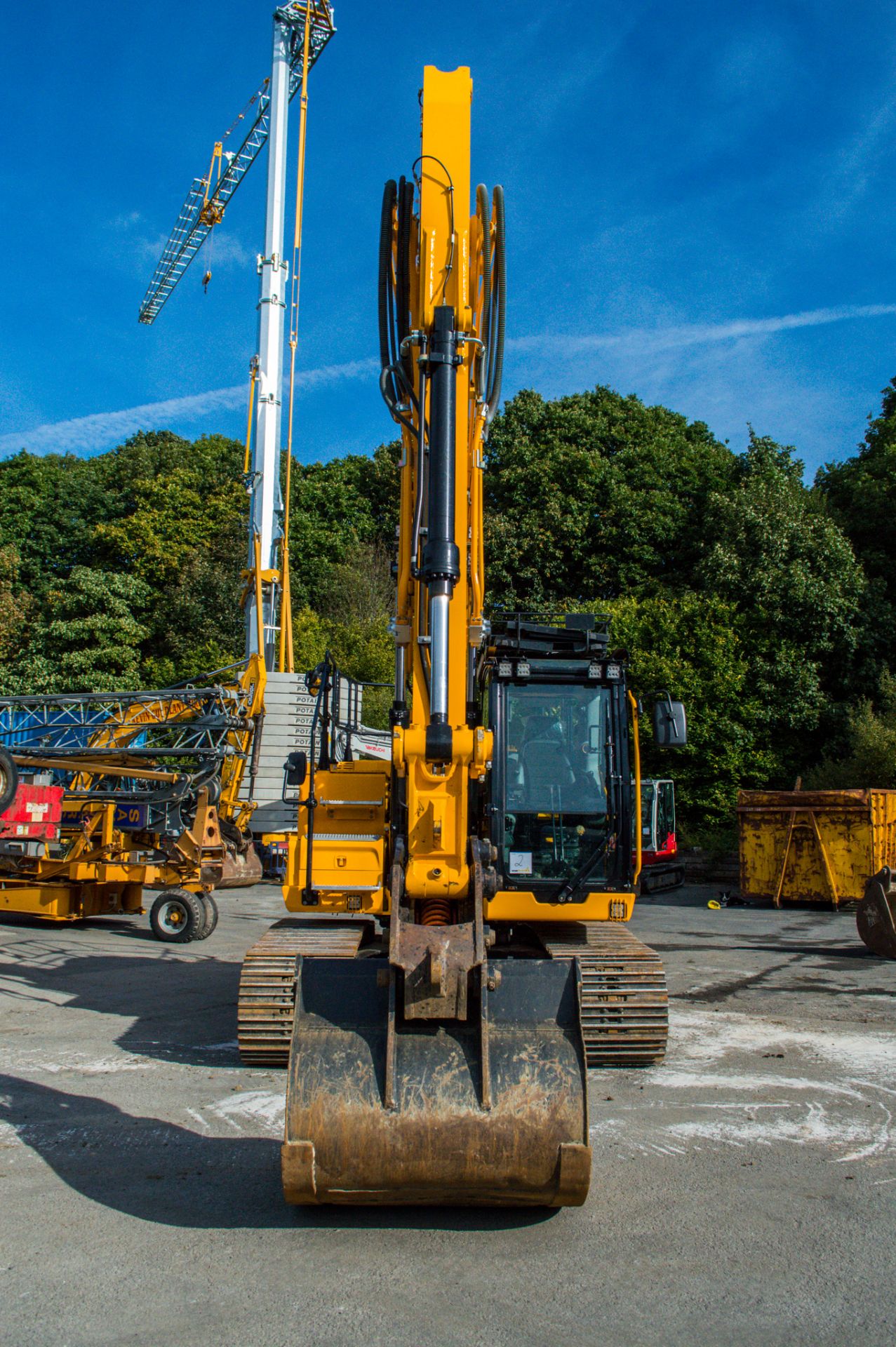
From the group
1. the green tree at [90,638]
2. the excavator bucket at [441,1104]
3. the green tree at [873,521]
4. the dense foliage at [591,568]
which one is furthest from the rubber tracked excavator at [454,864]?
the green tree at [90,638]

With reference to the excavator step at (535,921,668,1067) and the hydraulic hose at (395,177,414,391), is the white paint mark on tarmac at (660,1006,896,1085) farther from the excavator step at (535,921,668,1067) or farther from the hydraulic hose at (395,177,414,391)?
the hydraulic hose at (395,177,414,391)

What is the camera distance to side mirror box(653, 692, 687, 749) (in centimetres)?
728

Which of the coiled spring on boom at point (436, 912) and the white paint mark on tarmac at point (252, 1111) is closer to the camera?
the white paint mark on tarmac at point (252, 1111)

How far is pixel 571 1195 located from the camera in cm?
428

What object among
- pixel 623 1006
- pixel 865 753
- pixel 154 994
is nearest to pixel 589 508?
pixel 865 753

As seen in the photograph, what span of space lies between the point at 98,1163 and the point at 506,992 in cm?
239

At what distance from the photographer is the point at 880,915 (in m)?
12.0

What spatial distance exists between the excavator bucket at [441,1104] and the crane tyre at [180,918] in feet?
31.3

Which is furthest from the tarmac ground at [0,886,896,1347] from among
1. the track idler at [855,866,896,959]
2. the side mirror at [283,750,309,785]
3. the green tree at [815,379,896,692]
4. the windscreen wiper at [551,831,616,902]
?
the green tree at [815,379,896,692]

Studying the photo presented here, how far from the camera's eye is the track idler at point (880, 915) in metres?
11.9

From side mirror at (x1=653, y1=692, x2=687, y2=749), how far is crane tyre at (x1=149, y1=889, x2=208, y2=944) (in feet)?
27.1

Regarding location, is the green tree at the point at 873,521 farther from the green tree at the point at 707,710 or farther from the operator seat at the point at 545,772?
the operator seat at the point at 545,772

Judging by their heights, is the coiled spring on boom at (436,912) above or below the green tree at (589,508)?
below

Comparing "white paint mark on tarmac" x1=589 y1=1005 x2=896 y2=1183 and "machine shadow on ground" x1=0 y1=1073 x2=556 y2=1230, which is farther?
"white paint mark on tarmac" x1=589 y1=1005 x2=896 y2=1183
